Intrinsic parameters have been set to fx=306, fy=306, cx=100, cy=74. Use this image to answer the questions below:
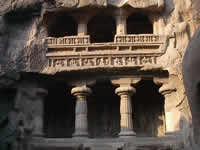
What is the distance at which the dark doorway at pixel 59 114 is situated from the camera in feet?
39.2

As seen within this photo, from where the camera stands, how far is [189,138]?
8.94 m

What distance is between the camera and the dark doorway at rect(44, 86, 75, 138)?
Answer: 11953mm

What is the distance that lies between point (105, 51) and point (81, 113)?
221 cm

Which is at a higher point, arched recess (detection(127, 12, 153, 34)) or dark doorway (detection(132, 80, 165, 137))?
arched recess (detection(127, 12, 153, 34))

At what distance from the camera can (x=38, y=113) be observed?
10.2 m

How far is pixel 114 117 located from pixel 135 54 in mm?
3011

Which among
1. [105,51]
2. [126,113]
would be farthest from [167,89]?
[105,51]

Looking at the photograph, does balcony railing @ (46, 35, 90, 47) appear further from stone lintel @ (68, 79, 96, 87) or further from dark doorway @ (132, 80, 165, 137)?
dark doorway @ (132, 80, 165, 137)

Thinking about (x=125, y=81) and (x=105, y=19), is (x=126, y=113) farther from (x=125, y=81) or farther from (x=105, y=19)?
(x=105, y=19)

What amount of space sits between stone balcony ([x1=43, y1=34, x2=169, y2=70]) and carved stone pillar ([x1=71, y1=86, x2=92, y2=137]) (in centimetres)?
81

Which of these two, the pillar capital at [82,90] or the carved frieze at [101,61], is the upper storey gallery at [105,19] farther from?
the pillar capital at [82,90]

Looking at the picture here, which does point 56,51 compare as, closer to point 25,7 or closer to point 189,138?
point 25,7

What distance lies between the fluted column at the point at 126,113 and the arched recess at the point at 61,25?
349cm

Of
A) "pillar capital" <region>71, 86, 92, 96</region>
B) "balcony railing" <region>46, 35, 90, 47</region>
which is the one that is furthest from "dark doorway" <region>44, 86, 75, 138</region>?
"balcony railing" <region>46, 35, 90, 47</region>
